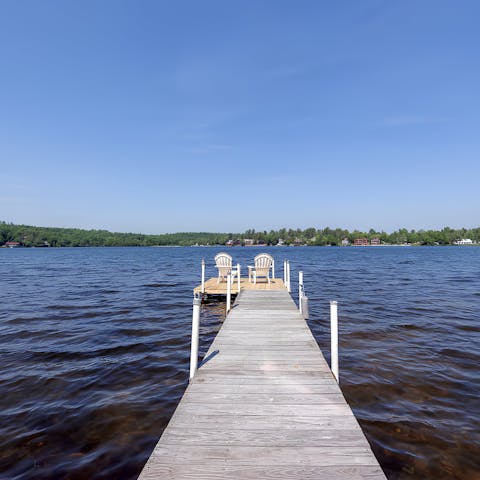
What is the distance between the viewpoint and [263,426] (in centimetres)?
362

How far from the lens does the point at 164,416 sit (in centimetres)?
562

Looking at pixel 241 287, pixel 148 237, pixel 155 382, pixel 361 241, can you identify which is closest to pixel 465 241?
pixel 361 241

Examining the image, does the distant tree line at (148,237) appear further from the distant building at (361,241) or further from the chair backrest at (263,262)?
the chair backrest at (263,262)

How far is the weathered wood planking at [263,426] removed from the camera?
9.57ft

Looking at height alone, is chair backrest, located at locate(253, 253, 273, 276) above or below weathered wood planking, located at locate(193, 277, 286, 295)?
above

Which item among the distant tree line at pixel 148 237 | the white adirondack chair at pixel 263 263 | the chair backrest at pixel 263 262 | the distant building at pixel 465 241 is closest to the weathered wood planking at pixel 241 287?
the white adirondack chair at pixel 263 263

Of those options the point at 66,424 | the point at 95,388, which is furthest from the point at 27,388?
the point at 66,424

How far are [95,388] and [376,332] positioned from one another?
9385 mm

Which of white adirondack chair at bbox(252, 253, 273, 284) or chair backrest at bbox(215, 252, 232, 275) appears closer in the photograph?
white adirondack chair at bbox(252, 253, 273, 284)

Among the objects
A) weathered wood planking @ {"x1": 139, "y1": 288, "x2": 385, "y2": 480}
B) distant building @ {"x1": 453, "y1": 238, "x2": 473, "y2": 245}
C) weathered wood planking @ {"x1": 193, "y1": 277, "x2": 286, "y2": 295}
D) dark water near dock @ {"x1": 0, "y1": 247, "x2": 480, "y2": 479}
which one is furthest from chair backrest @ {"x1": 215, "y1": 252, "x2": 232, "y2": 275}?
distant building @ {"x1": 453, "y1": 238, "x2": 473, "y2": 245}

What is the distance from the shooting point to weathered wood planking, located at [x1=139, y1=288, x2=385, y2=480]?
292cm

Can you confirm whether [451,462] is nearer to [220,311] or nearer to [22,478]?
[22,478]

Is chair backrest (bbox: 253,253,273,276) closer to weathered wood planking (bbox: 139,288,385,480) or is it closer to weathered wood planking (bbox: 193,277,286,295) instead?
weathered wood planking (bbox: 193,277,286,295)

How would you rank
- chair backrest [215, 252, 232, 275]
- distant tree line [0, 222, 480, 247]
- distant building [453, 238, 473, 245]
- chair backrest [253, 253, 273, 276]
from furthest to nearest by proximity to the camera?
distant building [453, 238, 473, 245] < distant tree line [0, 222, 480, 247] < chair backrest [215, 252, 232, 275] < chair backrest [253, 253, 273, 276]
